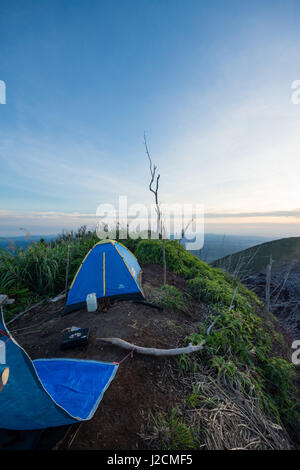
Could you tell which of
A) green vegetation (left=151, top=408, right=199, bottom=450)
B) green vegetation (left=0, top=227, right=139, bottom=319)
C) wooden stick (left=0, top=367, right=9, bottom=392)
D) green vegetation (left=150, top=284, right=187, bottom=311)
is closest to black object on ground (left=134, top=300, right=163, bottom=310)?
green vegetation (left=150, top=284, right=187, bottom=311)

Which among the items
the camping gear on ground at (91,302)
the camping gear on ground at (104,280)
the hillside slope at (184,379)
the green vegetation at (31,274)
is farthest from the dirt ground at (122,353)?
the green vegetation at (31,274)

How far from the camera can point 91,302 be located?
13.7ft

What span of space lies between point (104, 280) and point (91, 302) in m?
0.55

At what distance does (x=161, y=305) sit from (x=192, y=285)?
165cm

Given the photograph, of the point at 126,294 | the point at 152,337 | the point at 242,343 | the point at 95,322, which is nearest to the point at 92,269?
the point at 126,294

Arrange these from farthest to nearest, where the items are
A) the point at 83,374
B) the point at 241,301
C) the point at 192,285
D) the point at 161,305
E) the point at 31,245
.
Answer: the point at 31,245, the point at 192,285, the point at 241,301, the point at 161,305, the point at 83,374

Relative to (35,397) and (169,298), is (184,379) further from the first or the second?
(169,298)

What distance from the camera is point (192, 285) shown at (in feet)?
18.5

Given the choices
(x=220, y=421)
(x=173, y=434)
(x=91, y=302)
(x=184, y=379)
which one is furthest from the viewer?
(x=91, y=302)

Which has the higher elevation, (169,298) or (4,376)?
(4,376)

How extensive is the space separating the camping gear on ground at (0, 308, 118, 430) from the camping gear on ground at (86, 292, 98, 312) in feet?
6.33

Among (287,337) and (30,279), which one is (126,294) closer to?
(30,279)

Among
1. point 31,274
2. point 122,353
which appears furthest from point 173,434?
point 31,274

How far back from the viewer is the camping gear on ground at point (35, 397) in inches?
59.1
